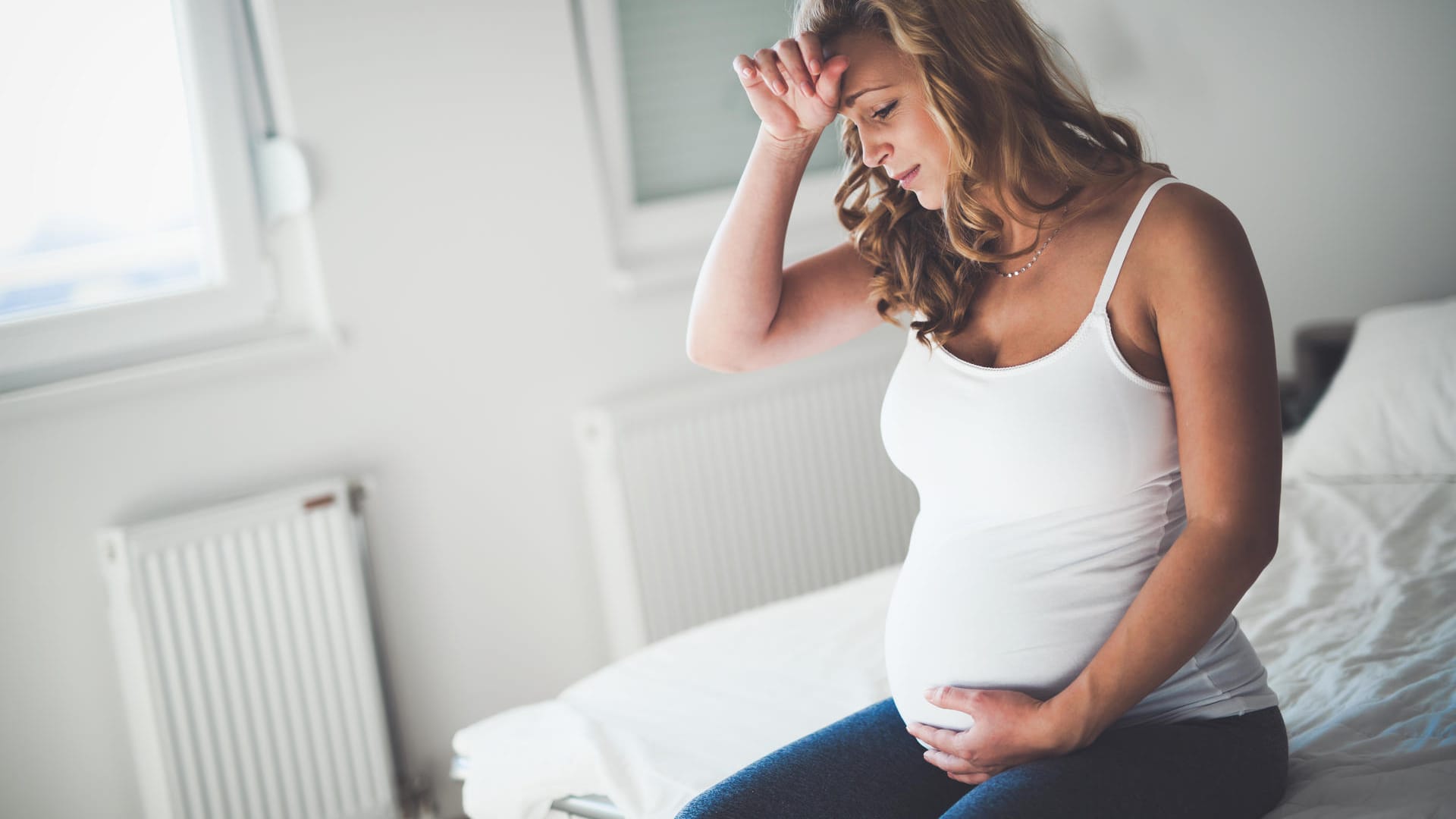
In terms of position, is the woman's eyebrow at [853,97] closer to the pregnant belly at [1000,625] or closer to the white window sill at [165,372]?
the pregnant belly at [1000,625]

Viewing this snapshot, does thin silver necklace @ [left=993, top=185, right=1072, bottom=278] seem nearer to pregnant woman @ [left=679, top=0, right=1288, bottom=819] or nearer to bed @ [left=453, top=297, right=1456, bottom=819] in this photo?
pregnant woman @ [left=679, top=0, right=1288, bottom=819]

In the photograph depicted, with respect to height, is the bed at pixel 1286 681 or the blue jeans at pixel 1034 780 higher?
the blue jeans at pixel 1034 780

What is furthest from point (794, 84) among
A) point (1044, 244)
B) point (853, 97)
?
point (1044, 244)

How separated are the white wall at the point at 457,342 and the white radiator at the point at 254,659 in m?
0.10

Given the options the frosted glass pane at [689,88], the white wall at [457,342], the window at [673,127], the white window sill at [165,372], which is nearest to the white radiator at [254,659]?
the white wall at [457,342]

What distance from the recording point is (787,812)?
994 millimetres

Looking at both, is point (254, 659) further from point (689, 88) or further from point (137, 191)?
point (689, 88)

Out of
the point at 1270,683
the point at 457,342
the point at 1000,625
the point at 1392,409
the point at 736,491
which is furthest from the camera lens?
the point at 736,491

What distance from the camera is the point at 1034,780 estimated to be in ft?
2.97

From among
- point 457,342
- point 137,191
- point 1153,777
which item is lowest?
point 1153,777

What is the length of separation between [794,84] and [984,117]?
183 millimetres

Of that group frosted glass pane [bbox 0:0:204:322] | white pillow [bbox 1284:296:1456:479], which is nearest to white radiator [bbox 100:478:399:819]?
frosted glass pane [bbox 0:0:204:322]

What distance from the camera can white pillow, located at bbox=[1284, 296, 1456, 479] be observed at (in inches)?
77.1

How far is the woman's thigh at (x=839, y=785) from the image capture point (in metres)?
1.00
